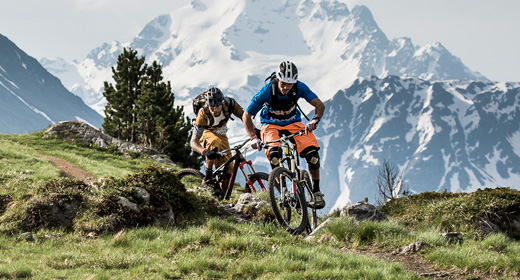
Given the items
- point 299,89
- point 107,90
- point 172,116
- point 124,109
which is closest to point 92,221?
point 299,89

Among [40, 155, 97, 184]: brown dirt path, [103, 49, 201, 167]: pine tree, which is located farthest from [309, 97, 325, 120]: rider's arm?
[103, 49, 201, 167]: pine tree

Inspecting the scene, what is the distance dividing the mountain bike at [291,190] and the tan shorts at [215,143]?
219 centimetres

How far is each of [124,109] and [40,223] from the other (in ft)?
131

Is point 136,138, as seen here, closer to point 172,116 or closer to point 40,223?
point 172,116

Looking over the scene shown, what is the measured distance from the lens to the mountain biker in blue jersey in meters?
9.14

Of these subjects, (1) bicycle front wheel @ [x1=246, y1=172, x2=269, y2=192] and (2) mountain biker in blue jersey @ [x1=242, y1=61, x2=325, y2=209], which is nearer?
(2) mountain biker in blue jersey @ [x1=242, y1=61, x2=325, y2=209]

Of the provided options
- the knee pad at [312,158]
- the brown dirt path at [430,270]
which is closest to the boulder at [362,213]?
the knee pad at [312,158]

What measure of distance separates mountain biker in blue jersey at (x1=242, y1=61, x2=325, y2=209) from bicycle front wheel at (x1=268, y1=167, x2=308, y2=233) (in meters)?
0.54

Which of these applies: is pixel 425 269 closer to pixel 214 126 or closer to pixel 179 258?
pixel 179 258

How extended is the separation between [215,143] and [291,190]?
312 centimetres

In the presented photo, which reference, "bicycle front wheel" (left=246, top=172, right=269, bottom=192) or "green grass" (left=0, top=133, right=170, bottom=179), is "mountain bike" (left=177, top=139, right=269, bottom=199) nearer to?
"bicycle front wheel" (left=246, top=172, right=269, bottom=192)

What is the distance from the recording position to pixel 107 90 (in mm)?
48031

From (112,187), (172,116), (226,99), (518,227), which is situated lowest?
(112,187)

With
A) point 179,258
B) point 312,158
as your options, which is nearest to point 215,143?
point 312,158
